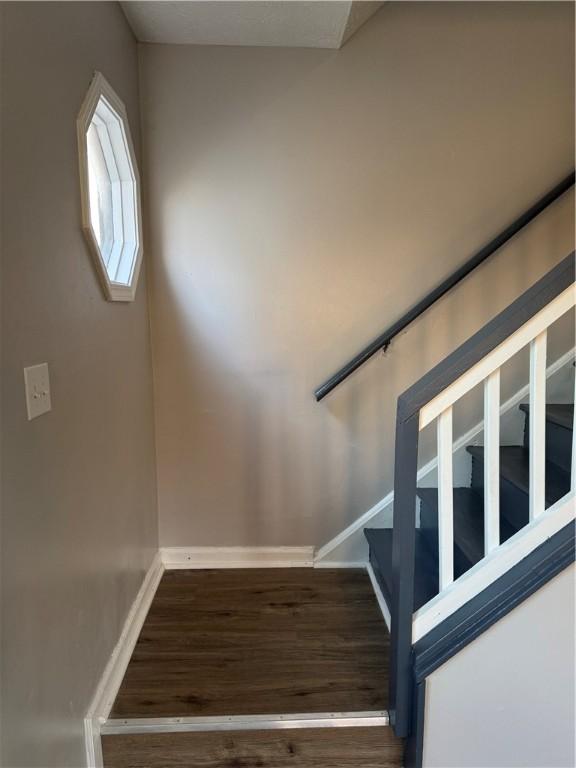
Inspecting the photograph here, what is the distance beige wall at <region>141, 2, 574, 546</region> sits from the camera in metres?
1.96

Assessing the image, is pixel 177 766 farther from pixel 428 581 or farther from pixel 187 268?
pixel 187 268

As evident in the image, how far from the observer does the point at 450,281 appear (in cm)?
202

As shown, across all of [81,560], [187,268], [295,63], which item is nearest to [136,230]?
[187,268]

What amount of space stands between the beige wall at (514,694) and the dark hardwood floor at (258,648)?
0.81 feet

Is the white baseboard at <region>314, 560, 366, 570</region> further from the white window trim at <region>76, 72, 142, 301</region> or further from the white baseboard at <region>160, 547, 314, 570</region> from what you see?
the white window trim at <region>76, 72, 142, 301</region>

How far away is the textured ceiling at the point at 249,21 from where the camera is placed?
1.68 metres

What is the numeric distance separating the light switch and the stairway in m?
1.18

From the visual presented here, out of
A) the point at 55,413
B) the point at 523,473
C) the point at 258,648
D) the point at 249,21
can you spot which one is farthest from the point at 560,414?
the point at 249,21

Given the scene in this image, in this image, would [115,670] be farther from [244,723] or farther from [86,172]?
[86,172]

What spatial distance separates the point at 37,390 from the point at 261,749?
1.24 metres

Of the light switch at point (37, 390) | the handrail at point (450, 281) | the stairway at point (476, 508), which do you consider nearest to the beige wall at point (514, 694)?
the stairway at point (476, 508)

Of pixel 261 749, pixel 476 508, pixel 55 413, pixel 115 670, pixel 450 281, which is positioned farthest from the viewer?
pixel 450 281

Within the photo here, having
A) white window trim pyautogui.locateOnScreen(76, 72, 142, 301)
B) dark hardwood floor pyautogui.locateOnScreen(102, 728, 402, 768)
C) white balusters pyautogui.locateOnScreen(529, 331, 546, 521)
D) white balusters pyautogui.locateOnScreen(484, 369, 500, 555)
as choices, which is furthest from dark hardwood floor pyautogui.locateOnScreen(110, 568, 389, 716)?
white window trim pyautogui.locateOnScreen(76, 72, 142, 301)

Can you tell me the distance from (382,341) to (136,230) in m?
1.16
